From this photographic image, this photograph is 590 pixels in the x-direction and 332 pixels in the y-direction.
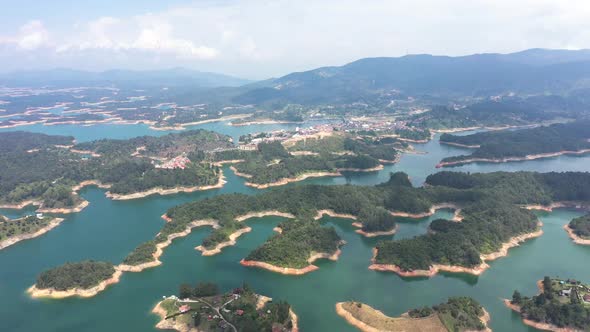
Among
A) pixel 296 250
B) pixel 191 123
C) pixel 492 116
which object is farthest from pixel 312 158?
pixel 492 116

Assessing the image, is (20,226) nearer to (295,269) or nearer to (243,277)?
(243,277)

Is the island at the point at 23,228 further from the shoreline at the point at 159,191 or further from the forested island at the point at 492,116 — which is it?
the forested island at the point at 492,116

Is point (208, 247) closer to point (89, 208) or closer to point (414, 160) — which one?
point (89, 208)

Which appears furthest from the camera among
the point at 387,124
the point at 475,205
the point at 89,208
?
the point at 387,124

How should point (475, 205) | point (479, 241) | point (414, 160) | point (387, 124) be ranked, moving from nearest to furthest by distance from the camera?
point (479, 241), point (475, 205), point (414, 160), point (387, 124)

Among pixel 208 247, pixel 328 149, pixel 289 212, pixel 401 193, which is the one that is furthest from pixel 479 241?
pixel 328 149

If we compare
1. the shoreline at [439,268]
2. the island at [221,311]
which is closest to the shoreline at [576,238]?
the shoreline at [439,268]

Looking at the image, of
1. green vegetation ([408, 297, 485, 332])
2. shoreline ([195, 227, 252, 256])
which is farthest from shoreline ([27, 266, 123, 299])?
green vegetation ([408, 297, 485, 332])
